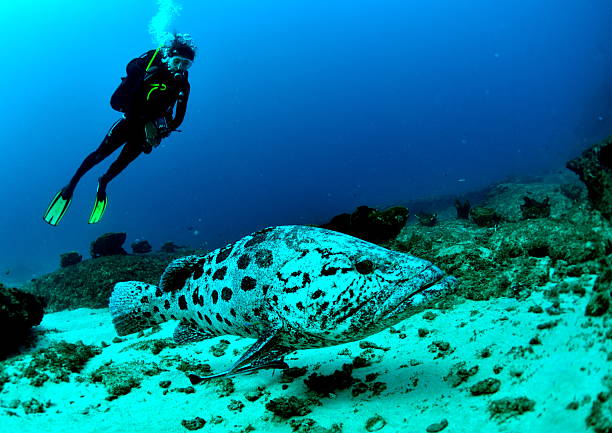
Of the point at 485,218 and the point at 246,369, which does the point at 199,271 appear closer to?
the point at 246,369

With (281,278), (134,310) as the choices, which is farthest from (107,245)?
(281,278)

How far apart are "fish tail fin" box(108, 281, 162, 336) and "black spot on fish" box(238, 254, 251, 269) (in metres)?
1.55

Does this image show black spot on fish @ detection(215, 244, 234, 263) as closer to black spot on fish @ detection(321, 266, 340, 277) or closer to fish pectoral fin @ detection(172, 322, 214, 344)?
fish pectoral fin @ detection(172, 322, 214, 344)

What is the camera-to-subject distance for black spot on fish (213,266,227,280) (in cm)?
353

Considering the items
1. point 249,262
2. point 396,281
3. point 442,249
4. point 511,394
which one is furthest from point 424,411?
point 442,249

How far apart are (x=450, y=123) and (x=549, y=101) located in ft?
121

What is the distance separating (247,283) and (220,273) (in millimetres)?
448

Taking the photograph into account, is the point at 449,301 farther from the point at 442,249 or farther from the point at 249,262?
the point at 249,262

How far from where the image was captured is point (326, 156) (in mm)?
139000

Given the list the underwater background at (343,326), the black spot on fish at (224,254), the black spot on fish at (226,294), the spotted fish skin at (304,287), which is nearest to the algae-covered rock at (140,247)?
the underwater background at (343,326)

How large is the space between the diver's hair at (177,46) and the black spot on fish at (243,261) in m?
5.85

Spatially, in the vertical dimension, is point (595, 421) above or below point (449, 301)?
above

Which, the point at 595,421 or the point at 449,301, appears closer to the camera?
the point at 595,421

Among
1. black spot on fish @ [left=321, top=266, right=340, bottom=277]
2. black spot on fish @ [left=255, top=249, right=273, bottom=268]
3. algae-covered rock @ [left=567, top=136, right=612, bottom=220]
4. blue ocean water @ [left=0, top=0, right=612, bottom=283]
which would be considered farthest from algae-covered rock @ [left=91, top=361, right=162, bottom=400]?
blue ocean water @ [left=0, top=0, right=612, bottom=283]
